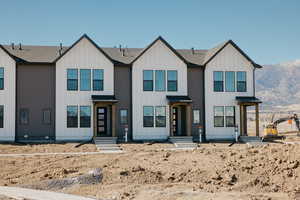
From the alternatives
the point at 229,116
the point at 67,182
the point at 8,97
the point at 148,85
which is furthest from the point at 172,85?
the point at 67,182

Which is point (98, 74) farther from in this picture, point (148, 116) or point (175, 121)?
point (175, 121)

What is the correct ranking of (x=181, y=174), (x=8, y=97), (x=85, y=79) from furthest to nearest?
(x=85, y=79) < (x=8, y=97) < (x=181, y=174)

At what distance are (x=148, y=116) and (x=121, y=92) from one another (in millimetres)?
2724

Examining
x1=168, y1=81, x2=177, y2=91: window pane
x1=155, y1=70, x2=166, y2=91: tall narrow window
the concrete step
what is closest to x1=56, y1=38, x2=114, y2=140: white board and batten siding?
x1=155, y1=70, x2=166, y2=91: tall narrow window

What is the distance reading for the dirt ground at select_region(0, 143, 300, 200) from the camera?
12.8 metres

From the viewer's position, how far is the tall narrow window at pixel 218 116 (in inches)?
1243

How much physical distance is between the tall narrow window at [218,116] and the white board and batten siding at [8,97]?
49.2 feet

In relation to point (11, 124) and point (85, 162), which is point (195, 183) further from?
point (11, 124)

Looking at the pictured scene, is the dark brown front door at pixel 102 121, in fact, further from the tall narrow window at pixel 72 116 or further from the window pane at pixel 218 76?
the window pane at pixel 218 76

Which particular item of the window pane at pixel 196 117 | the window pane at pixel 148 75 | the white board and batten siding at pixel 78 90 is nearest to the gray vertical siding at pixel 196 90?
the window pane at pixel 196 117

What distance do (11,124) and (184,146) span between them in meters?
12.3

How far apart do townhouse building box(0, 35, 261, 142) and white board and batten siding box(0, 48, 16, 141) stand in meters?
0.07

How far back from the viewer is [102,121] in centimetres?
3050

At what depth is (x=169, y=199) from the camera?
11.9 meters
